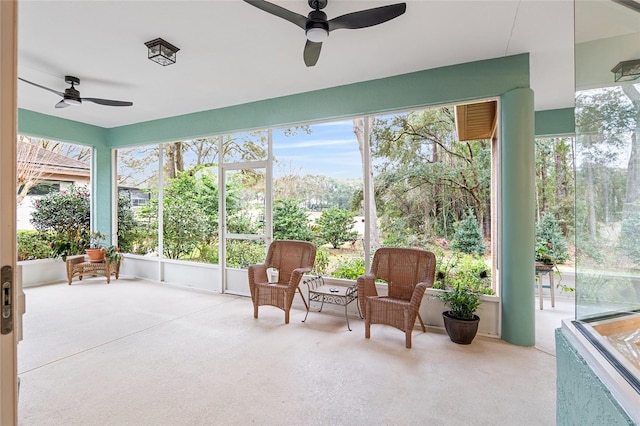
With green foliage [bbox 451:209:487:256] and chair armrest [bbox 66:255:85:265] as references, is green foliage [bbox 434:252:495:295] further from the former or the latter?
chair armrest [bbox 66:255:85:265]

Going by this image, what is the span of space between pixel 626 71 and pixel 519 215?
6.10ft

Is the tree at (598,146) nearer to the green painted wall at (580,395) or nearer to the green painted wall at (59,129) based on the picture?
the green painted wall at (580,395)

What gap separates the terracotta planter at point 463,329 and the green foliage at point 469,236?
890mm

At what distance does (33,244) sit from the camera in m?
5.42

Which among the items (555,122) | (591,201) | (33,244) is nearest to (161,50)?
(591,201)

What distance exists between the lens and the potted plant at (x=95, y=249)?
5.58 m

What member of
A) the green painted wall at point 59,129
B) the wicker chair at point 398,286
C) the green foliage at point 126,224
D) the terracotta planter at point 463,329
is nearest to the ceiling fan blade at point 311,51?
the wicker chair at point 398,286

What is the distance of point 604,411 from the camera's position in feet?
3.54

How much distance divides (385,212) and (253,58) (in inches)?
92.0

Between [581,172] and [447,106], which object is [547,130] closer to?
[447,106]

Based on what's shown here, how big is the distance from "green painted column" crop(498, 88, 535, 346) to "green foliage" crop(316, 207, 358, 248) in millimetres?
1771

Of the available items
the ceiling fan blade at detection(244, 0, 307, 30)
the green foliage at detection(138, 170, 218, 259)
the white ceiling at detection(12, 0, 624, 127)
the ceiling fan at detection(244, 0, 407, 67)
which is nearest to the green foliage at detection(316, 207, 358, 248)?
the white ceiling at detection(12, 0, 624, 127)

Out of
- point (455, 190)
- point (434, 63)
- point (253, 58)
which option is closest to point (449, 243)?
point (455, 190)

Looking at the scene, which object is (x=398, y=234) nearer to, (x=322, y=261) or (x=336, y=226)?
(x=336, y=226)
